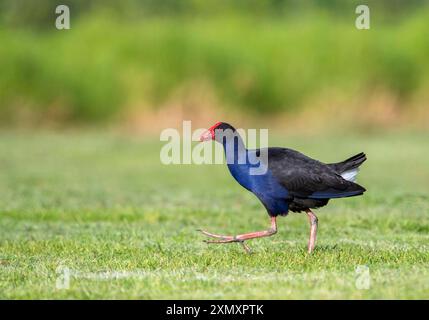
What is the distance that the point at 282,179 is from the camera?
27.1 ft

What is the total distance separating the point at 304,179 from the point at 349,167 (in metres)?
0.73

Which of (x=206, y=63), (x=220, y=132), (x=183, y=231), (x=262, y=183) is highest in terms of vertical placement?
(x=206, y=63)

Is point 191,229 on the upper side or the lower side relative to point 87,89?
lower

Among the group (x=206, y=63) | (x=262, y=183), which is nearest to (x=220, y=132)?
(x=262, y=183)

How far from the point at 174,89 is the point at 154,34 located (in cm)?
189

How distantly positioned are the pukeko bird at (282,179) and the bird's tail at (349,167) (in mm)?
277

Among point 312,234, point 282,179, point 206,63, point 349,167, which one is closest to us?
point 282,179

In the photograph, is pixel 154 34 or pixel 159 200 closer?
pixel 159 200

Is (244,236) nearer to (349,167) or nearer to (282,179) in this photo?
(282,179)

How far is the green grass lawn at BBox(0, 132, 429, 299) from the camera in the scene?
272 inches

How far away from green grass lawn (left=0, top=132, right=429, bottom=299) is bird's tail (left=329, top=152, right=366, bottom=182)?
0.66 meters

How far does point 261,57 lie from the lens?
1059 inches
